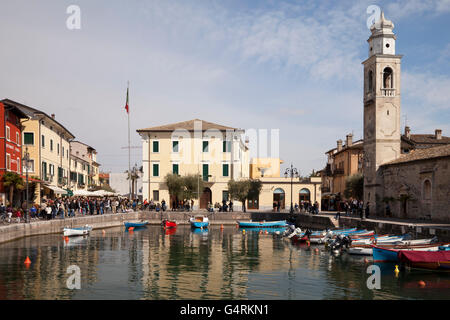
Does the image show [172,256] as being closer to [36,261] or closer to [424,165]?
[36,261]

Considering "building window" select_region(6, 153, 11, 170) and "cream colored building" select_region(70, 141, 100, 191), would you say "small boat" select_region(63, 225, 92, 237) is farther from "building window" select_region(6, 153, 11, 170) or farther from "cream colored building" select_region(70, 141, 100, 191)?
"cream colored building" select_region(70, 141, 100, 191)

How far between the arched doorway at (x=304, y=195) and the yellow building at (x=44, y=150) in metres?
28.3

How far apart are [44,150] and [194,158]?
18.0 meters

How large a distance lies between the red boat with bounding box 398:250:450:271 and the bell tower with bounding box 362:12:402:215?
67.2 feet

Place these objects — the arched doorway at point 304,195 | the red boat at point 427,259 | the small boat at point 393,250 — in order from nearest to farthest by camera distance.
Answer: the red boat at point 427,259 < the small boat at point 393,250 < the arched doorway at point 304,195

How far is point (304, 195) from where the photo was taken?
191ft

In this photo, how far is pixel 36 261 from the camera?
2262 cm

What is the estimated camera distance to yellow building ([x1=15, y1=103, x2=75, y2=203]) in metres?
43.9

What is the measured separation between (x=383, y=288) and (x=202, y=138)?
4124 centimetres

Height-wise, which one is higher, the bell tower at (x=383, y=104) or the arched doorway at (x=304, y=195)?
the bell tower at (x=383, y=104)

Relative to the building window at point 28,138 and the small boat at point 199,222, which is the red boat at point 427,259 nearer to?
the small boat at point 199,222

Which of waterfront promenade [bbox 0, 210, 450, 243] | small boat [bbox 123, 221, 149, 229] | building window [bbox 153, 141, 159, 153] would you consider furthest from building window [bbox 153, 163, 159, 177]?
small boat [bbox 123, 221, 149, 229]

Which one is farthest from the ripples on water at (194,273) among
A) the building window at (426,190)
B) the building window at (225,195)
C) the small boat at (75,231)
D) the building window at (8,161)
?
the building window at (225,195)

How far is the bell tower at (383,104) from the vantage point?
131 feet
